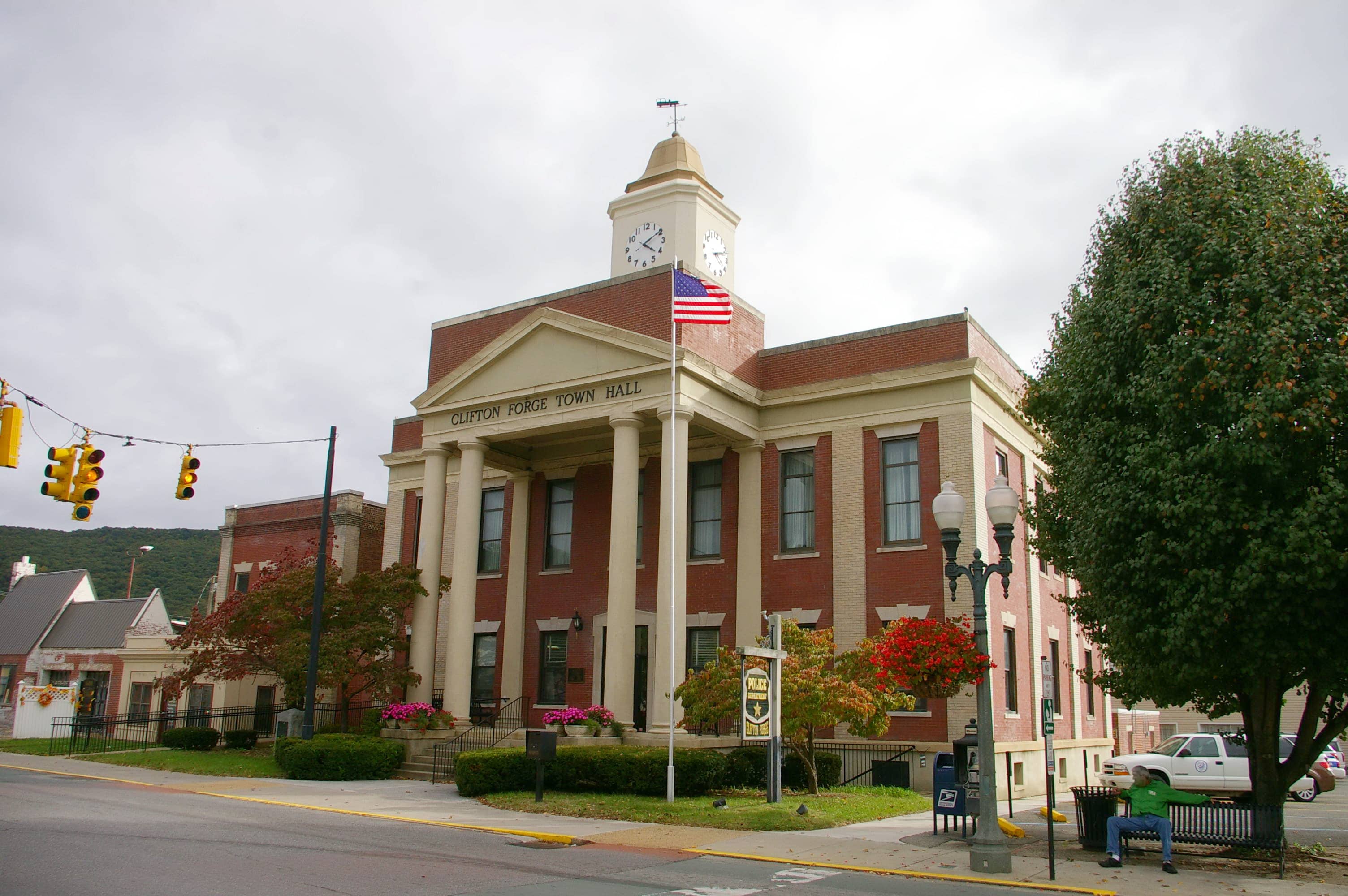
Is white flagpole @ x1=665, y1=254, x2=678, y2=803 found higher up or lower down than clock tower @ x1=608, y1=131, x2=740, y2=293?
lower down

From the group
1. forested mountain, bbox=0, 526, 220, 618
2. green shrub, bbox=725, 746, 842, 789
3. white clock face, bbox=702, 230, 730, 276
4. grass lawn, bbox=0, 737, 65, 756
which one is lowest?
grass lawn, bbox=0, 737, 65, 756

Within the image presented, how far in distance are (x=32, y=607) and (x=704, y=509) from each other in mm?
37346

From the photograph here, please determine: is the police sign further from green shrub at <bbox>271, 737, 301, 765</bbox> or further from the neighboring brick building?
the neighboring brick building

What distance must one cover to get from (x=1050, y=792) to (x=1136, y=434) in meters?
5.16

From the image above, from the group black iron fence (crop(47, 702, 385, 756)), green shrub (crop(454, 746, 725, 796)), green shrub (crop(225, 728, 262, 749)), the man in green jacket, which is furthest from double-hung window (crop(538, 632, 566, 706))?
the man in green jacket

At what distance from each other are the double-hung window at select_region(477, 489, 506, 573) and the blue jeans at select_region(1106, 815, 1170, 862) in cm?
2185

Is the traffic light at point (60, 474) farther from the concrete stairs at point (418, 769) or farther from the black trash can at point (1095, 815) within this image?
the black trash can at point (1095, 815)

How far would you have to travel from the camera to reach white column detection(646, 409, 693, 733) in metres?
23.8

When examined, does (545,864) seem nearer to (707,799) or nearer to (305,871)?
(305,871)

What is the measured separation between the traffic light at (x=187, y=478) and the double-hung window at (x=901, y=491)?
51.4 feet

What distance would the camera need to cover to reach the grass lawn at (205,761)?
2544cm

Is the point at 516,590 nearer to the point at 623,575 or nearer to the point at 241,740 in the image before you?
the point at 623,575

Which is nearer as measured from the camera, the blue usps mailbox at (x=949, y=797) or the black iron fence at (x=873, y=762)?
the blue usps mailbox at (x=949, y=797)

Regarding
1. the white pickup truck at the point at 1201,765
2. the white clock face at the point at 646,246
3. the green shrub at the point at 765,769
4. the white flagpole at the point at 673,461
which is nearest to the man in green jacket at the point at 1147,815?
the green shrub at the point at 765,769
